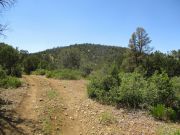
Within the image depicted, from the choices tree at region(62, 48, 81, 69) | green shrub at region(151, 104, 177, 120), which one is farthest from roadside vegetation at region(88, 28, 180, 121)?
tree at region(62, 48, 81, 69)

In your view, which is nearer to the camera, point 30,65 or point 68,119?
point 68,119

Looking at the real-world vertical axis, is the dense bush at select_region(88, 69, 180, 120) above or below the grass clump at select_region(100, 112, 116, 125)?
above

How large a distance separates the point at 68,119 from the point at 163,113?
168 inches

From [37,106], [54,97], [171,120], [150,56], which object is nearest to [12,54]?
[54,97]

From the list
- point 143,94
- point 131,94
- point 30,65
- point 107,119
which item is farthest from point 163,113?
point 30,65

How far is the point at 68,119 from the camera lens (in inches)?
427

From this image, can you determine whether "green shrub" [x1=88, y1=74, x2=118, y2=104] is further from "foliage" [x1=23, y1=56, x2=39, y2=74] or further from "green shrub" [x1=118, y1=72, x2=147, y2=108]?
"foliage" [x1=23, y1=56, x2=39, y2=74]

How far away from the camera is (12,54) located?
29391 mm

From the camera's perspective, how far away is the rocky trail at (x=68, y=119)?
9.40 metres

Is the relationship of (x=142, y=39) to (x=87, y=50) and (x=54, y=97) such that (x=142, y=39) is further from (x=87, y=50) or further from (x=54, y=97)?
(x=87, y=50)

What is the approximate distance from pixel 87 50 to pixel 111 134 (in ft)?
390

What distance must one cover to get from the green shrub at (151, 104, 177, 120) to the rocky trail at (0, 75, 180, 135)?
0.33 meters

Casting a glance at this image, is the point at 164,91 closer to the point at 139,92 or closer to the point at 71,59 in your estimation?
the point at 139,92

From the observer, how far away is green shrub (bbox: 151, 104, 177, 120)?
12148 mm
